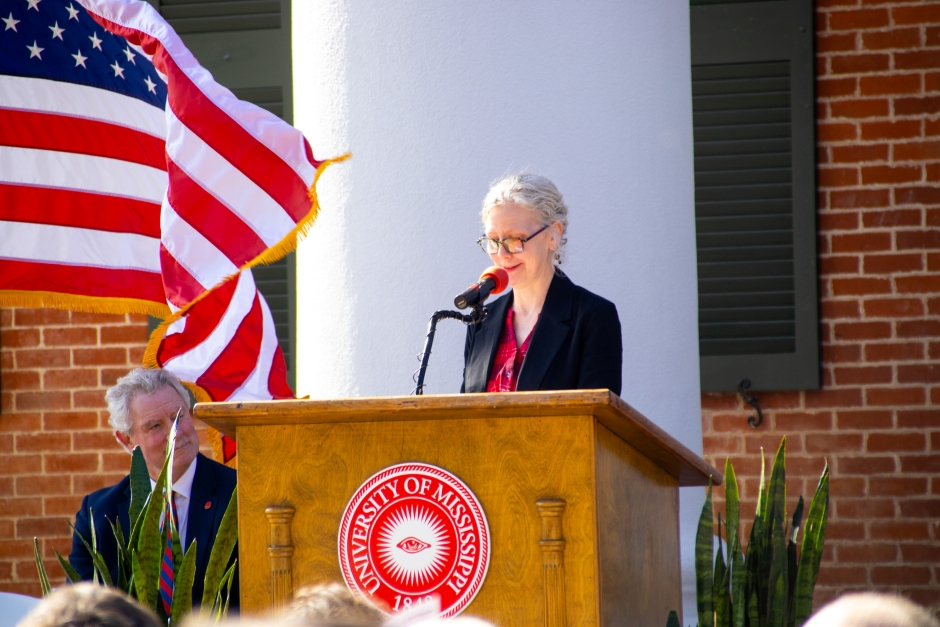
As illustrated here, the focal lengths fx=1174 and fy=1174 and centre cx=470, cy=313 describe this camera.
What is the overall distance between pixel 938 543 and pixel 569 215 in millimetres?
2449

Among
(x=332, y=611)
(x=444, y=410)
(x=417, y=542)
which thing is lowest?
(x=417, y=542)

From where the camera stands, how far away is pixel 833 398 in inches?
198

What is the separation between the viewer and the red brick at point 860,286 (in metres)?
5.02

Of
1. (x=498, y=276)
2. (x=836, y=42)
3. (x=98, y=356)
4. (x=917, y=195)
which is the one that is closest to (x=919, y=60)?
(x=836, y=42)

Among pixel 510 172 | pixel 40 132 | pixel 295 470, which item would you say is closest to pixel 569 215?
pixel 510 172

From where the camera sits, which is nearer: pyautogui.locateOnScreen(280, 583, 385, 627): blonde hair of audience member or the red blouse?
pyautogui.locateOnScreen(280, 583, 385, 627): blonde hair of audience member

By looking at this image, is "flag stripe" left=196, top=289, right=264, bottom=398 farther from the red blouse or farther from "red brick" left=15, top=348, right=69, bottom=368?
"red brick" left=15, top=348, right=69, bottom=368

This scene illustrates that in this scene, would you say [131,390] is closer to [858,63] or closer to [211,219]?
[211,219]

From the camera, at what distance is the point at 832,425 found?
5.02 meters

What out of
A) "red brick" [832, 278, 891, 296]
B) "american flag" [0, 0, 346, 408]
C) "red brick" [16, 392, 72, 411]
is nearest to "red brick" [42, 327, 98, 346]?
"red brick" [16, 392, 72, 411]

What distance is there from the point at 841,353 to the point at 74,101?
129 inches

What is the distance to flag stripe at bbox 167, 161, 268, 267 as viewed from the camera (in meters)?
4.01

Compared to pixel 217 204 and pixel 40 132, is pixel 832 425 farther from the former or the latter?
pixel 40 132

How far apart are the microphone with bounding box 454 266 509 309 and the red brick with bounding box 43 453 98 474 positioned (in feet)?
11.1
